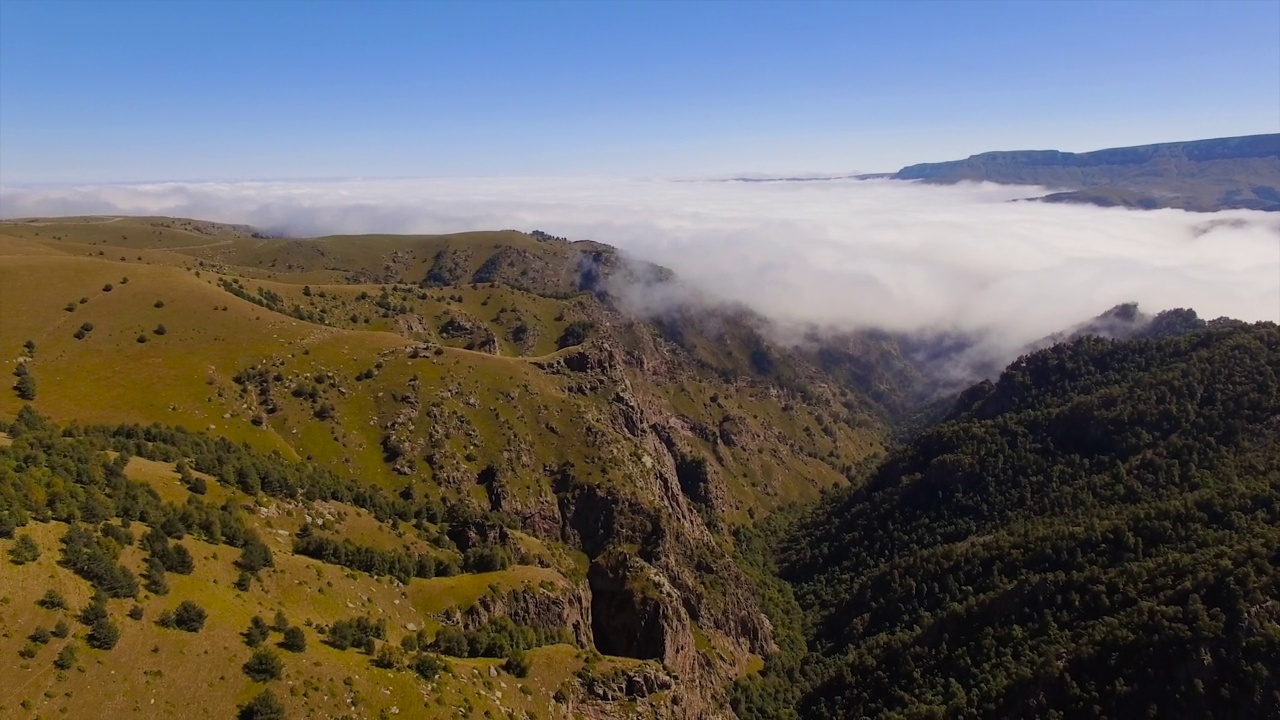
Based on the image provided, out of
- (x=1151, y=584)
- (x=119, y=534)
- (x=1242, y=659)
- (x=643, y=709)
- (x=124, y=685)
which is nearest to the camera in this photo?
(x=124, y=685)

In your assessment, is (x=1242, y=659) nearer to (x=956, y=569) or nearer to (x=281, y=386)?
(x=956, y=569)

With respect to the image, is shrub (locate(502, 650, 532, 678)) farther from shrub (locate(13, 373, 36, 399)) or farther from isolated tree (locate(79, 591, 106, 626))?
shrub (locate(13, 373, 36, 399))

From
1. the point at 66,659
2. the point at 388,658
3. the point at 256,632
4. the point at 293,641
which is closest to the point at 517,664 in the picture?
the point at 388,658

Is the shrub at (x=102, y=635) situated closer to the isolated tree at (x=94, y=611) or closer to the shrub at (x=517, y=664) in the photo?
the isolated tree at (x=94, y=611)

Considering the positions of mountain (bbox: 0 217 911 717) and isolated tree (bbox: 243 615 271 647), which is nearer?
mountain (bbox: 0 217 911 717)

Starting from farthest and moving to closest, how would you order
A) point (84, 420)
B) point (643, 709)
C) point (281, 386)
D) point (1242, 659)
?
1. point (281, 386)
2. point (84, 420)
3. point (643, 709)
4. point (1242, 659)

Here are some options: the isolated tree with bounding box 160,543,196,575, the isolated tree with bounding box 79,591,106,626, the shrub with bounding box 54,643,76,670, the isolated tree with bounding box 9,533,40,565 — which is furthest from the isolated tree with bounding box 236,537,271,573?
the shrub with bounding box 54,643,76,670

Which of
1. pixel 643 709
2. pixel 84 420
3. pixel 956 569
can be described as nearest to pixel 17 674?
pixel 643 709
